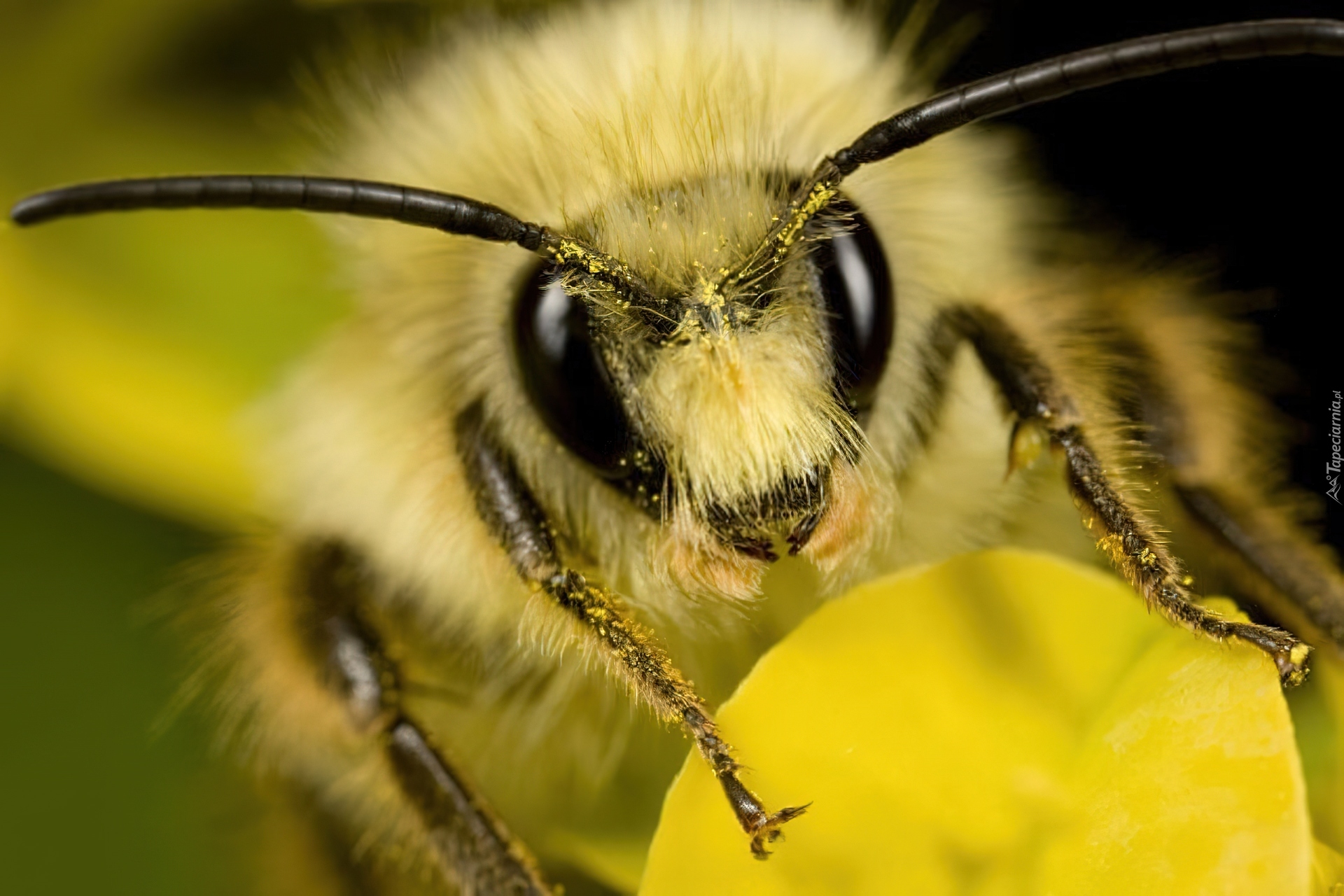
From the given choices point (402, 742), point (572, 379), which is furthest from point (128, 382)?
point (572, 379)

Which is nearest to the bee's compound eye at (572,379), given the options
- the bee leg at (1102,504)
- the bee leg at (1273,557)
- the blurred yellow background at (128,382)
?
the bee leg at (1102,504)

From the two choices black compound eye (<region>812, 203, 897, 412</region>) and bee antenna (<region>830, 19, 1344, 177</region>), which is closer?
bee antenna (<region>830, 19, 1344, 177</region>)

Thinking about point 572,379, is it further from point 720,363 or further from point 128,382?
point 128,382

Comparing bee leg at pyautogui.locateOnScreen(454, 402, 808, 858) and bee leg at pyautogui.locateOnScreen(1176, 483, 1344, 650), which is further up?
bee leg at pyautogui.locateOnScreen(454, 402, 808, 858)

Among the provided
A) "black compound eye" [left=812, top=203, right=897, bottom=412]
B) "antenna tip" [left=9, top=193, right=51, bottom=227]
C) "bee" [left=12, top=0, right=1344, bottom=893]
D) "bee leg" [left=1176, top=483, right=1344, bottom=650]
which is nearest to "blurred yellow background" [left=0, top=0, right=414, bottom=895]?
"bee" [left=12, top=0, right=1344, bottom=893]

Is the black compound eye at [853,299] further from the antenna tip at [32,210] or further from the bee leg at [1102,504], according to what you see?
the antenna tip at [32,210]

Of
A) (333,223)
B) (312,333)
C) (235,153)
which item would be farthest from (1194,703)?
(235,153)

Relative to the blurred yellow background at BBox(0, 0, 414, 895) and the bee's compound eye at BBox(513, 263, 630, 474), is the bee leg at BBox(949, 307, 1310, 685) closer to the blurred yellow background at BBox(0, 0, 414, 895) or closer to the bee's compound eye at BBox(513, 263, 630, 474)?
the bee's compound eye at BBox(513, 263, 630, 474)
